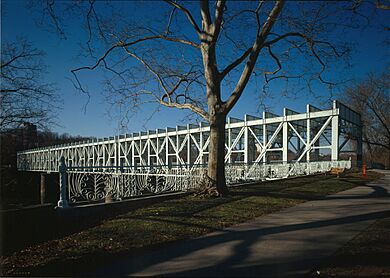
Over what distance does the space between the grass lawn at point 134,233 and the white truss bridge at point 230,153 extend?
Answer: 6.54 ft

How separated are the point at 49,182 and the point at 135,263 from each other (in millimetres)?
4362

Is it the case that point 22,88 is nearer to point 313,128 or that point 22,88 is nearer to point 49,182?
point 49,182

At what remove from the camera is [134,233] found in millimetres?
5418

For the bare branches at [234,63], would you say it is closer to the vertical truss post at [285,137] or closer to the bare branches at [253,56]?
the bare branches at [253,56]

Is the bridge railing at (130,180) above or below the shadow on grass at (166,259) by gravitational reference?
above

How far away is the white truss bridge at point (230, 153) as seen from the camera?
923 centimetres

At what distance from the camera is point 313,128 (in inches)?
1188

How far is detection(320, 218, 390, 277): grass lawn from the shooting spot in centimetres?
348

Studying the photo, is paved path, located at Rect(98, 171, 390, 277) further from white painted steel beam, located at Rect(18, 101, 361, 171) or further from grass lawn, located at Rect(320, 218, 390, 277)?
white painted steel beam, located at Rect(18, 101, 361, 171)

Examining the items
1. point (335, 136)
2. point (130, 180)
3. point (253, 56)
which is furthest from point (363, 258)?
point (335, 136)

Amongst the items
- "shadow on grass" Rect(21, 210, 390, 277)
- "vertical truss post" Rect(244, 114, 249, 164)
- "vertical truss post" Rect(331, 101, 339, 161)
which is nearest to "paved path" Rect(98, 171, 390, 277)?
"shadow on grass" Rect(21, 210, 390, 277)

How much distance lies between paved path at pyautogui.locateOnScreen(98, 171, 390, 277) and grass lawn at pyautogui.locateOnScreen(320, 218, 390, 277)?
0.55 feet

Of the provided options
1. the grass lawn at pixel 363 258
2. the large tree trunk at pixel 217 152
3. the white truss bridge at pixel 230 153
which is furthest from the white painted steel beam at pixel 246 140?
the grass lawn at pixel 363 258

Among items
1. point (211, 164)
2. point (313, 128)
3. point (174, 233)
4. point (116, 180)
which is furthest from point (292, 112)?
point (174, 233)
